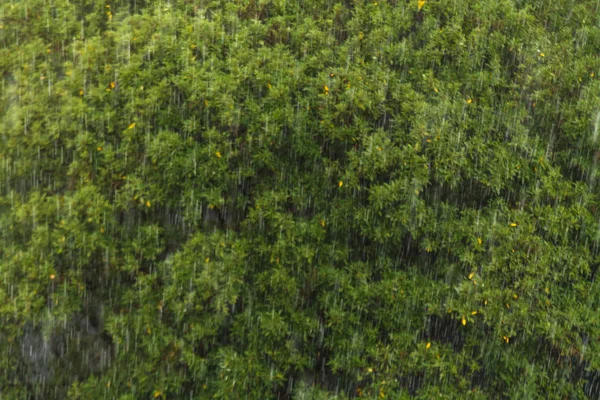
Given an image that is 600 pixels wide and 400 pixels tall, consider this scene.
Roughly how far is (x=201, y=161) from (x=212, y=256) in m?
0.79

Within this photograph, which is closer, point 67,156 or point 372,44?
point 67,156

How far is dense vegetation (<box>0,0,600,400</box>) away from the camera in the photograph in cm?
463

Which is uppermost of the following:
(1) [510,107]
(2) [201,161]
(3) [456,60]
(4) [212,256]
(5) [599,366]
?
(3) [456,60]

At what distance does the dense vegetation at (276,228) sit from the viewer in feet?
15.2

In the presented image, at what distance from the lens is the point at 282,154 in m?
4.96

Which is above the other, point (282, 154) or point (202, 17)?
point (202, 17)

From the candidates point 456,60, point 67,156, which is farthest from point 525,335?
point 67,156

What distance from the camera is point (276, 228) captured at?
15.8ft

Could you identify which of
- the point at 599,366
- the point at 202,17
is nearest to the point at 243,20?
the point at 202,17

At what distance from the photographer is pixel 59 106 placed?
4.88m

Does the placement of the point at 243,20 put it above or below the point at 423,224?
above

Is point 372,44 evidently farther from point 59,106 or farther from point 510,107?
point 59,106

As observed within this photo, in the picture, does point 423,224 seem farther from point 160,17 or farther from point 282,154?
point 160,17

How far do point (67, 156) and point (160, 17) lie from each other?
148 centimetres
